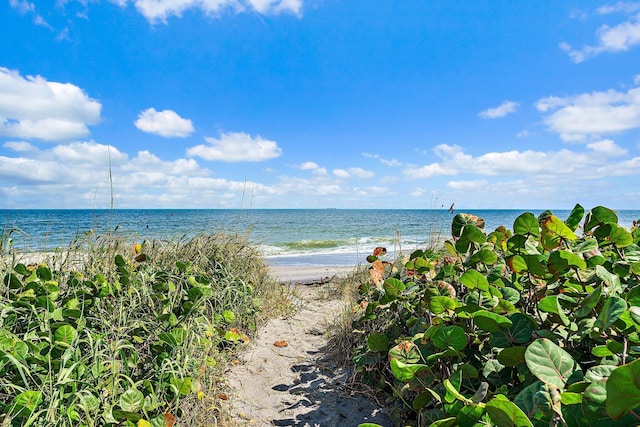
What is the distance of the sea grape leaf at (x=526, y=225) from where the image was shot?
159 centimetres

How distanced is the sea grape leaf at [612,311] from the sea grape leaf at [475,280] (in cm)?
40

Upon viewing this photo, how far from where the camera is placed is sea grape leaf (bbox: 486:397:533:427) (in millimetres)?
848

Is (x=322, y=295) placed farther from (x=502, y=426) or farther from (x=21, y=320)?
(x=502, y=426)

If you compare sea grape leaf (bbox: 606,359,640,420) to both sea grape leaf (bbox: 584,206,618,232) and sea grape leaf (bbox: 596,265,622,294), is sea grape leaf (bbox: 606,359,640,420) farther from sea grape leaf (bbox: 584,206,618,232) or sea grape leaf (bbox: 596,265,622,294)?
sea grape leaf (bbox: 584,206,618,232)

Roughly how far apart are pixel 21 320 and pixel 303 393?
6.18 feet

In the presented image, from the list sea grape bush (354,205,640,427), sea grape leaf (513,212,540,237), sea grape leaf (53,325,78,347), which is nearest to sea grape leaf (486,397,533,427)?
sea grape bush (354,205,640,427)

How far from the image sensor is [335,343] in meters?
3.43

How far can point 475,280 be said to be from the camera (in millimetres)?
1489

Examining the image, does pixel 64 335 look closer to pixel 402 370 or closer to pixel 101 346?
pixel 101 346

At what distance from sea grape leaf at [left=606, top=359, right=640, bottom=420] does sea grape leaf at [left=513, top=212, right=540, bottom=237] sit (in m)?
0.96

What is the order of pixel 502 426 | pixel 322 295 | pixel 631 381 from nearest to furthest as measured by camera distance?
pixel 631 381 < pixel 502 426 < pixel 322 295

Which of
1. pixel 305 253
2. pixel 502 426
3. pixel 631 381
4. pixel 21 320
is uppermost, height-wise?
pixel 631 381

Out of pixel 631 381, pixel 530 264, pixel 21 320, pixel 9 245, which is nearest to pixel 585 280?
pixel 530 264

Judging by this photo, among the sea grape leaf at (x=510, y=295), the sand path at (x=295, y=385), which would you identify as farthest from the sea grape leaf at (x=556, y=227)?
the sand path at (x=295, y=385)
